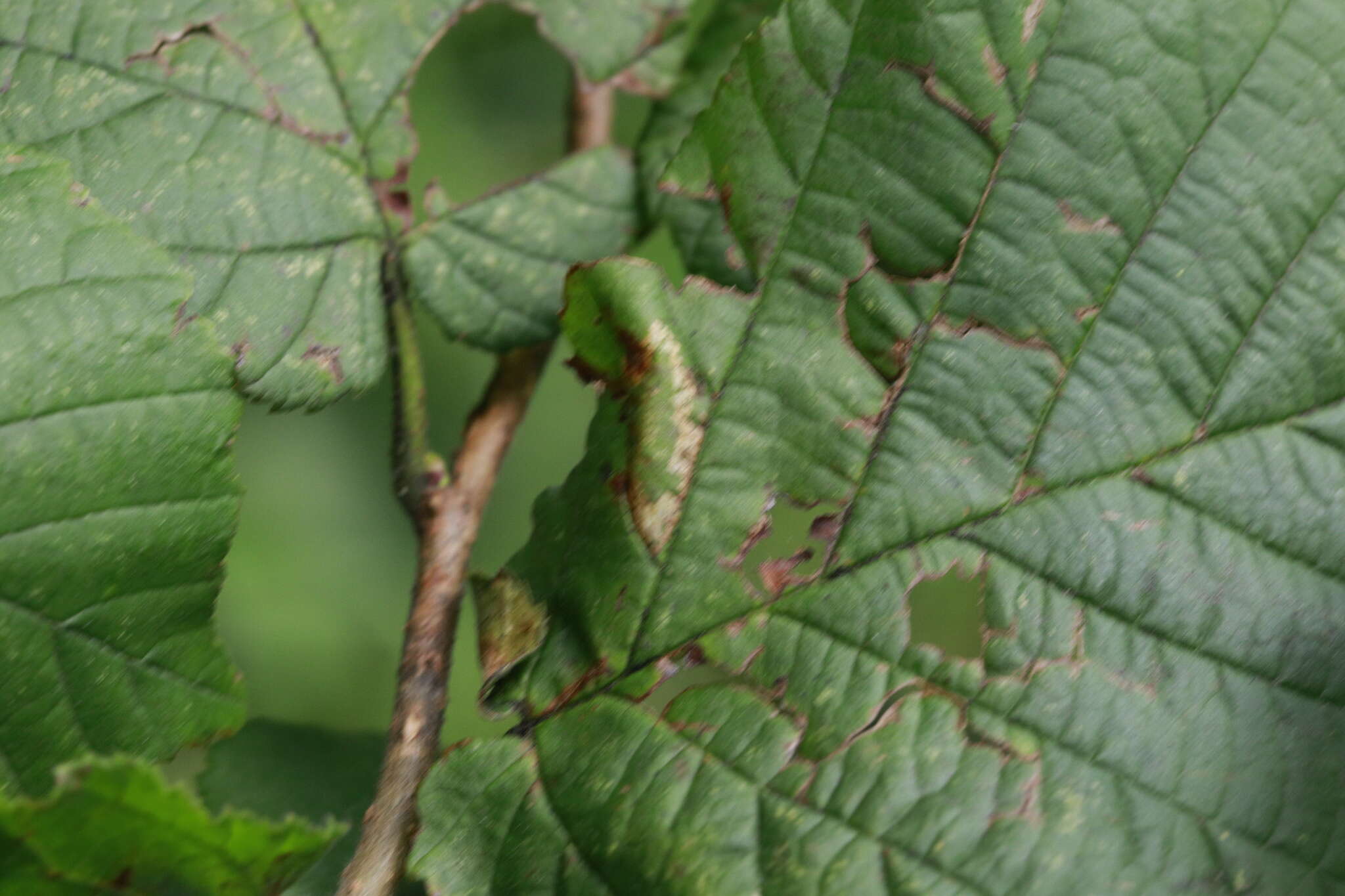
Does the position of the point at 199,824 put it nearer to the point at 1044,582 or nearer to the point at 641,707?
the point at 641,707

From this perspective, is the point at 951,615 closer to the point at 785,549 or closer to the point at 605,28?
the point at 785,549

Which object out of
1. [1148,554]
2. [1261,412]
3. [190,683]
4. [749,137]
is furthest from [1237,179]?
[190,683]

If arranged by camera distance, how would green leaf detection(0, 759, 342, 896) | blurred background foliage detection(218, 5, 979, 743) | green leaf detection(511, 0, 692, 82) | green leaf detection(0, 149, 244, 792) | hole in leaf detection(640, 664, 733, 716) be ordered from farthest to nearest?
blurred background foliage detection(218, 5, 979, 743) → green leaf detection(511, 0, 692, 82) → hole in leaf detection(640, 664, 733, 716) → green leaf detection(0, 149, 244, 792) → green leaf detection(0, 759, 342, 896)

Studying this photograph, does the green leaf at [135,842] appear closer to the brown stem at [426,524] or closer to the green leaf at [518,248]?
the brown stem at [426,524]

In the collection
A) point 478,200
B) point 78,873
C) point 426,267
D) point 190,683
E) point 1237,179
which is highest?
point 1237,179

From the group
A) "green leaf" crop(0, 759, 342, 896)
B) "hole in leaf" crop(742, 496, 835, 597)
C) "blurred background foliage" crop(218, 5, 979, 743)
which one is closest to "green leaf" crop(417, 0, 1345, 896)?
"hole in leaf" crop(742, 496, 835, 597)

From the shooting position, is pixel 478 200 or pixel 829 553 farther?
pixel 478 200

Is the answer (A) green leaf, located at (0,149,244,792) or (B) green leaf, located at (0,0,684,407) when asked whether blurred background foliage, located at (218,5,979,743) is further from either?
(A) green leaf, located at (0,149,244,792)
